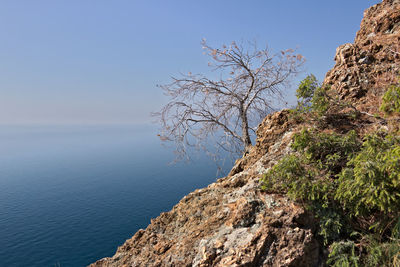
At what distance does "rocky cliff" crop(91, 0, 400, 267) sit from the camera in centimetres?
406

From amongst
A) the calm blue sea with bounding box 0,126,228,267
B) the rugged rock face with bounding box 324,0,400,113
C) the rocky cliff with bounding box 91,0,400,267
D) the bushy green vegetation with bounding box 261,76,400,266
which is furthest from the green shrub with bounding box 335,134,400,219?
the calm blue sea with bounding box 0,126,228,267

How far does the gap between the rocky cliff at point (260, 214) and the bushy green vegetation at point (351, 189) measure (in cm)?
32

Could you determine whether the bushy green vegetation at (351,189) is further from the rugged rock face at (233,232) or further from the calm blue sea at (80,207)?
the calm blue sea at (80,207)

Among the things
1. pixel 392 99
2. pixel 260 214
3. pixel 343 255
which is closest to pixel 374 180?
pixel 343 255

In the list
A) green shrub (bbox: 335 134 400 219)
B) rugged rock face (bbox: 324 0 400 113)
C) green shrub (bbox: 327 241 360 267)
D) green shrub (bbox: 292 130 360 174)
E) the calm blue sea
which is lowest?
green shrub (bbox: 327 241 360 267)

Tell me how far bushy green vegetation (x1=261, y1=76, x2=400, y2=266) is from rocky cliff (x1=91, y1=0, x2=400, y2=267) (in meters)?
0.32

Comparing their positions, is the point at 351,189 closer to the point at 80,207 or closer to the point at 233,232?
the point at 233,232

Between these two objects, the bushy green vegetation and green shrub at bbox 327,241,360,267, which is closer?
the bushy green vegetation

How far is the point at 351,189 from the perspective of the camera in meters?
4.02

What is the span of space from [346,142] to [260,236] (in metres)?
2.90

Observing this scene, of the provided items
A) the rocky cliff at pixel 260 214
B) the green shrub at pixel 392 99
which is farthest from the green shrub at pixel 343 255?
the green shrub at pixel 392 99

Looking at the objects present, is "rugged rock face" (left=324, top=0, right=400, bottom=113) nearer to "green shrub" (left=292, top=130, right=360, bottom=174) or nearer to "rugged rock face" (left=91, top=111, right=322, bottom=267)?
"green shrub" (left=292, top=130, right=360, bottom=174)

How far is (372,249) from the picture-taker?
404 cm

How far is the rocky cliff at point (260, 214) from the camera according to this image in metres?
4.06
